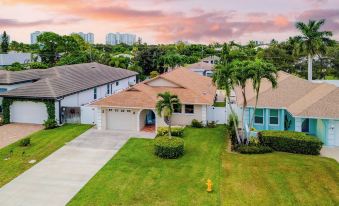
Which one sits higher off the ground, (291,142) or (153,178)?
(291,142)

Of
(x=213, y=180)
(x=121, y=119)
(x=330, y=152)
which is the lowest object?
(x=213, y=180)

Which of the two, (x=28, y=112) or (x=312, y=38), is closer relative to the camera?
(x=28, y=112)

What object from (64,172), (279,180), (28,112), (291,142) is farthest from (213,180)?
(28,112)

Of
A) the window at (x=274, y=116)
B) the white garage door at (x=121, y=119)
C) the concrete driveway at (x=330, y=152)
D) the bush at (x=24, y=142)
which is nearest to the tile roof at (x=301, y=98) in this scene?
the window at (x=274, y=116)

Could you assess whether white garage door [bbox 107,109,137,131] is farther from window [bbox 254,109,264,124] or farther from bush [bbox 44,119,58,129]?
window [bbox 254,109,264,124]

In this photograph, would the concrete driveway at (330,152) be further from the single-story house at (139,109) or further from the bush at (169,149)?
the single-story house at (139,109)

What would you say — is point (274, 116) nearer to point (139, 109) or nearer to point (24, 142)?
point (139, 109)

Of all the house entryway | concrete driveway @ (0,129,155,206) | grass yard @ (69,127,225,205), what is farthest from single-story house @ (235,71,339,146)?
concrete driveway @ (0,129,155,206)
